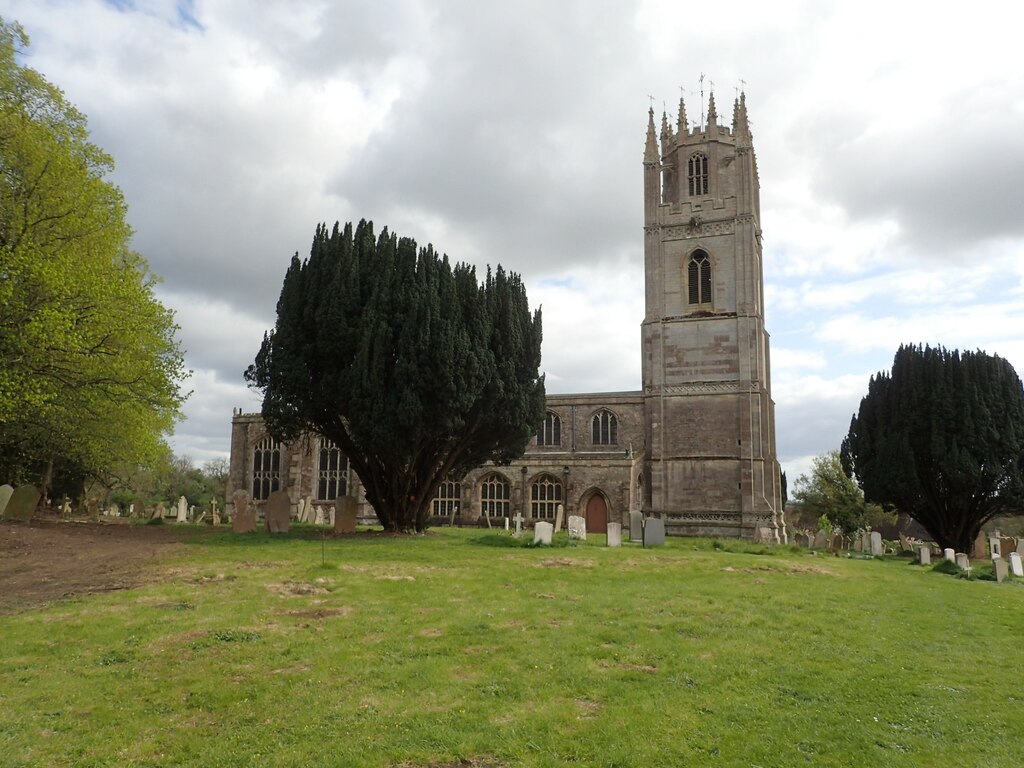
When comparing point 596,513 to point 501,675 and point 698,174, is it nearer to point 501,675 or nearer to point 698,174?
point 698,174

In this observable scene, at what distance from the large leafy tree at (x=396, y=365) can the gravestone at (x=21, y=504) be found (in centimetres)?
726

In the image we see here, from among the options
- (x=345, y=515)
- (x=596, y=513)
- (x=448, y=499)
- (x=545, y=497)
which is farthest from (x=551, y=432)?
(x=345, y=515)

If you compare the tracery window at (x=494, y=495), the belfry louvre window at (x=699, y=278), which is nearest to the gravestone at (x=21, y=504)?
the tracery window at (x=494, y=495)

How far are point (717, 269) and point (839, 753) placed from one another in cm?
3127

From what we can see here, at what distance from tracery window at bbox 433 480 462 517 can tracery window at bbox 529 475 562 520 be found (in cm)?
391

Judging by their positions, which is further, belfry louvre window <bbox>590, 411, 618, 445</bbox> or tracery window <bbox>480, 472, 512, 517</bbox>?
belfry louvre window <bbox>590, 411, 618, 445</bbox>

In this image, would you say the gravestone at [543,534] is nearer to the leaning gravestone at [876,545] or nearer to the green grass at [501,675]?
the green grass at [501,675]

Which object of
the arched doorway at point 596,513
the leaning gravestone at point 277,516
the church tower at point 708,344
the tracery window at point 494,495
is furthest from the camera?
the tracery window at point 494,495

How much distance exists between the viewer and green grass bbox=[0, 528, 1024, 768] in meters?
5.27

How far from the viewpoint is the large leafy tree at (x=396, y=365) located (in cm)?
1825

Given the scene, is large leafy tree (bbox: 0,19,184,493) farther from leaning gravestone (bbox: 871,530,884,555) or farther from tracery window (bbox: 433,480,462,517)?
leaning gravestone (bbox: 871,530,884,555)

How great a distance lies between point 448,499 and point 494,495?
→ 2655 millimetres

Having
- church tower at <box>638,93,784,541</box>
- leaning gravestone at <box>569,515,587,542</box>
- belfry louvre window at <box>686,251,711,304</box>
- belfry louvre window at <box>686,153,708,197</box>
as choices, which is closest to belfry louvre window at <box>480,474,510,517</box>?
church tower at <box>638,93,784,541</box>

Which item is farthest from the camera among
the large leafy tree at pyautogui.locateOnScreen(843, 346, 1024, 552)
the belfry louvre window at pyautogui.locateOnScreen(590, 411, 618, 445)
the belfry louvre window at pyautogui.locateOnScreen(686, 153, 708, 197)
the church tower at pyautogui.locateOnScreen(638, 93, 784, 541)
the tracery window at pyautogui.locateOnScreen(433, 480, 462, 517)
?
the belfry louvre window at pyautogui.locateOnScreen(686, 153, 708, 197)
